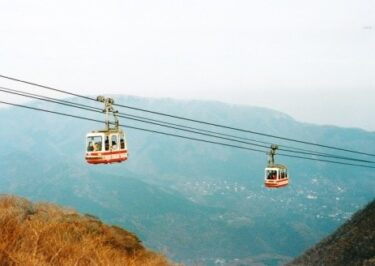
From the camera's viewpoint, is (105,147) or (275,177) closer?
(105,147)

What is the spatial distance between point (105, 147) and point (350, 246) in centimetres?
5834

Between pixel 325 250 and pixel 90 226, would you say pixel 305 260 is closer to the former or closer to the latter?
pixel 325 250

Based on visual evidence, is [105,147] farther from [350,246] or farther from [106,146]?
[350,246]

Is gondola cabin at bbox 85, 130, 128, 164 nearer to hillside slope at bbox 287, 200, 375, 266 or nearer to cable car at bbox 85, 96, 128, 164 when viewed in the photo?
cable car at bbox 85, 96, 128, 164

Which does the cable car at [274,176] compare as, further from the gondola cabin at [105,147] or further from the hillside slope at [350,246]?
the hillside slope at [350,246]

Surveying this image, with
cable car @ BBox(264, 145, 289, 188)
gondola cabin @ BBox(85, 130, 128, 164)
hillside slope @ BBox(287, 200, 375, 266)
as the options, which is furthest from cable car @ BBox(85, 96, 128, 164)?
hillside slope @ BBox(287, 200, 375, 266)

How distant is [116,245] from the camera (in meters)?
26.7

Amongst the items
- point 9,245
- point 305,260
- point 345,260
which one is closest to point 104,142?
point 9,245

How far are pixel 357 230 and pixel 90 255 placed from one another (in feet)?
237

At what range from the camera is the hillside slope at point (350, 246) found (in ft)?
217

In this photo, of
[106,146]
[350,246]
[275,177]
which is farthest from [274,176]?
[350,246]

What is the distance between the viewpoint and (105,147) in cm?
2556

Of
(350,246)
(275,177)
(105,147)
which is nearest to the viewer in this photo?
(105,147)

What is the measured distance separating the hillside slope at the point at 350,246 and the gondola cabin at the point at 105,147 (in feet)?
148
